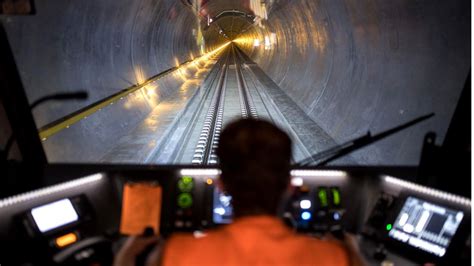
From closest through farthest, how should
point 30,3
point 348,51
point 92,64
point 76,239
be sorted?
→ 1. point 76,239
2. point 30,3
3. point 92,64
4. point 348,51

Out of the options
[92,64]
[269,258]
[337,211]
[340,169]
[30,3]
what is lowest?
[337,211]

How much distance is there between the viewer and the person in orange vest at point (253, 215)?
200 cm

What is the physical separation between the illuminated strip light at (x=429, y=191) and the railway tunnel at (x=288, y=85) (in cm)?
202

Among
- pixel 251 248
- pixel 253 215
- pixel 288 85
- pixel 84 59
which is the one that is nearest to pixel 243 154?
pixel 253 215

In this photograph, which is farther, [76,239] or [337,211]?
[337,211]

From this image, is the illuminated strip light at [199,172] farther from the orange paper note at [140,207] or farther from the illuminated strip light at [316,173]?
the illuminated strip light at [316,173]

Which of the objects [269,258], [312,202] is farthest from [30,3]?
[269,258]

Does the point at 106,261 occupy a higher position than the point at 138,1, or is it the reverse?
the point at 138,1

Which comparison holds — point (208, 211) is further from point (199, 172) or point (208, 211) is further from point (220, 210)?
point (199, 172)

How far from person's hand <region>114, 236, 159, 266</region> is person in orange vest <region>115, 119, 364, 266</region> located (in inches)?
31.5

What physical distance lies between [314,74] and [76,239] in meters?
10.6

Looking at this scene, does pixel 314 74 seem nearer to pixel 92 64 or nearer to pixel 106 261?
pixel 92 64

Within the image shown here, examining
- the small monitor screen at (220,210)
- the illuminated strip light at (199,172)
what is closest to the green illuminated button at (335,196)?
the small monitor screen at (220,210)

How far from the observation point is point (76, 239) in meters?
3.65
